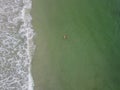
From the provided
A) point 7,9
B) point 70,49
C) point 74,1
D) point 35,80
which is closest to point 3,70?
point 35,80

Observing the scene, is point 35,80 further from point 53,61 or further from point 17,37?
point 17,37

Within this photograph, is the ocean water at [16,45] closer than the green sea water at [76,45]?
No

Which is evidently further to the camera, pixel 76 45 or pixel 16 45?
pixel 16 45

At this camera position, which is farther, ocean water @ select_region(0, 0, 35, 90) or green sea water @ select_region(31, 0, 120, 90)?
ocean water @ select_region(0, 0, 35, 90)

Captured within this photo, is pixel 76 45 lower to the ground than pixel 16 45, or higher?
higher
